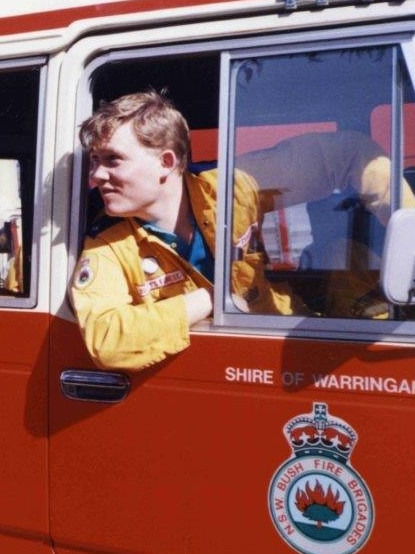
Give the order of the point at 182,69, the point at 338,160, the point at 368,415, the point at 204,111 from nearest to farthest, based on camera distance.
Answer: the point at 368,415
the point at 338,160
the point at 182,69
the point at 204,111

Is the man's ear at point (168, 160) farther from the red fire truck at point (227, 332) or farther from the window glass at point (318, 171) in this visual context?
the window glass at point (318, 171)

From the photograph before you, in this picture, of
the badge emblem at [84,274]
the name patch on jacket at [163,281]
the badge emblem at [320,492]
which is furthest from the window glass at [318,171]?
the badge emblem at [84,274]

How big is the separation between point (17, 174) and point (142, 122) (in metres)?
0.56

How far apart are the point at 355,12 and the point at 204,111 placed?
2.58 ft

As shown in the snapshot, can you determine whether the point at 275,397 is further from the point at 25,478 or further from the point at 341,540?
the point at 25,478

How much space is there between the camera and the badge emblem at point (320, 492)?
238cm

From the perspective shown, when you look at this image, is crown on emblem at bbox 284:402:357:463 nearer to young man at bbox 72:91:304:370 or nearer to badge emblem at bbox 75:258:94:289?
young man at bbox 72:91:304:370

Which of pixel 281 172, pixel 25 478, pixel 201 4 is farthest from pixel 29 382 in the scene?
pixel 201 4

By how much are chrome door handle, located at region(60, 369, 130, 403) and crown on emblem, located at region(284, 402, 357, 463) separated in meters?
0.57

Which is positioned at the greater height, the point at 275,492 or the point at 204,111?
the point at 204,111

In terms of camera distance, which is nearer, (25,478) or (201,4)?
(201,4)

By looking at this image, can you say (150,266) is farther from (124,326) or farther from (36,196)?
(36,196)

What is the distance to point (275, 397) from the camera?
→ 2451mm

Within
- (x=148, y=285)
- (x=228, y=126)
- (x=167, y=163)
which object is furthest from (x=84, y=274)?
(x=228, y=126)
